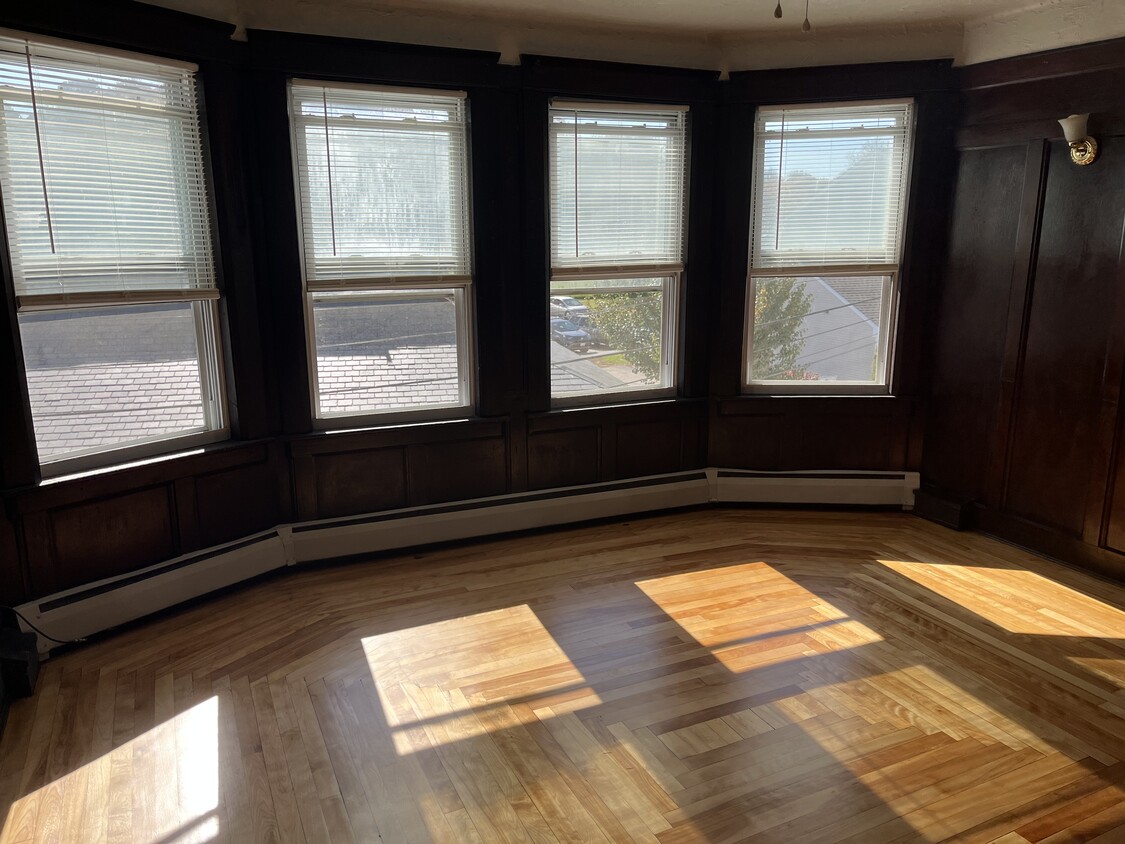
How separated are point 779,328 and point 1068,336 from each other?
1474 millimetres

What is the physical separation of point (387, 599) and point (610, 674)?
3.93ft

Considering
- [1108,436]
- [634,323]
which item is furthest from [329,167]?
[1108,436]

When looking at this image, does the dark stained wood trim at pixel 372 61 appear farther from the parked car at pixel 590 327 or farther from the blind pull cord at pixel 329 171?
the parked car at pixel 590 327

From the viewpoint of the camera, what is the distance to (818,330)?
488cm

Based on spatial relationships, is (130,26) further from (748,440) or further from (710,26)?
(748,440)

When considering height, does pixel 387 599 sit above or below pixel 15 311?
below

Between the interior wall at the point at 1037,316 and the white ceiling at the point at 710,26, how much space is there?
0.18 metres

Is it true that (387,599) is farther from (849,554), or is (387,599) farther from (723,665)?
(849,554)

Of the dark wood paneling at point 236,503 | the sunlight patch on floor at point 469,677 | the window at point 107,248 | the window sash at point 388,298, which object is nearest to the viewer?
the sunlight patch on floor at point 469,677

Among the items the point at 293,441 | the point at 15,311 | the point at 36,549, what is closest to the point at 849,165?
the point at 293,441

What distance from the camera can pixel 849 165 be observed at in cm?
464

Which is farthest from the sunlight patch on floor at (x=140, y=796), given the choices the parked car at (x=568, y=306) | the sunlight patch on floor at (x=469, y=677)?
the parked car at (x=568, y=306)

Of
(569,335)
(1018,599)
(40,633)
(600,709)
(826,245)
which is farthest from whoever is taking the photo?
(826,245)

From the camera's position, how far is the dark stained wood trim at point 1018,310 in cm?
409
